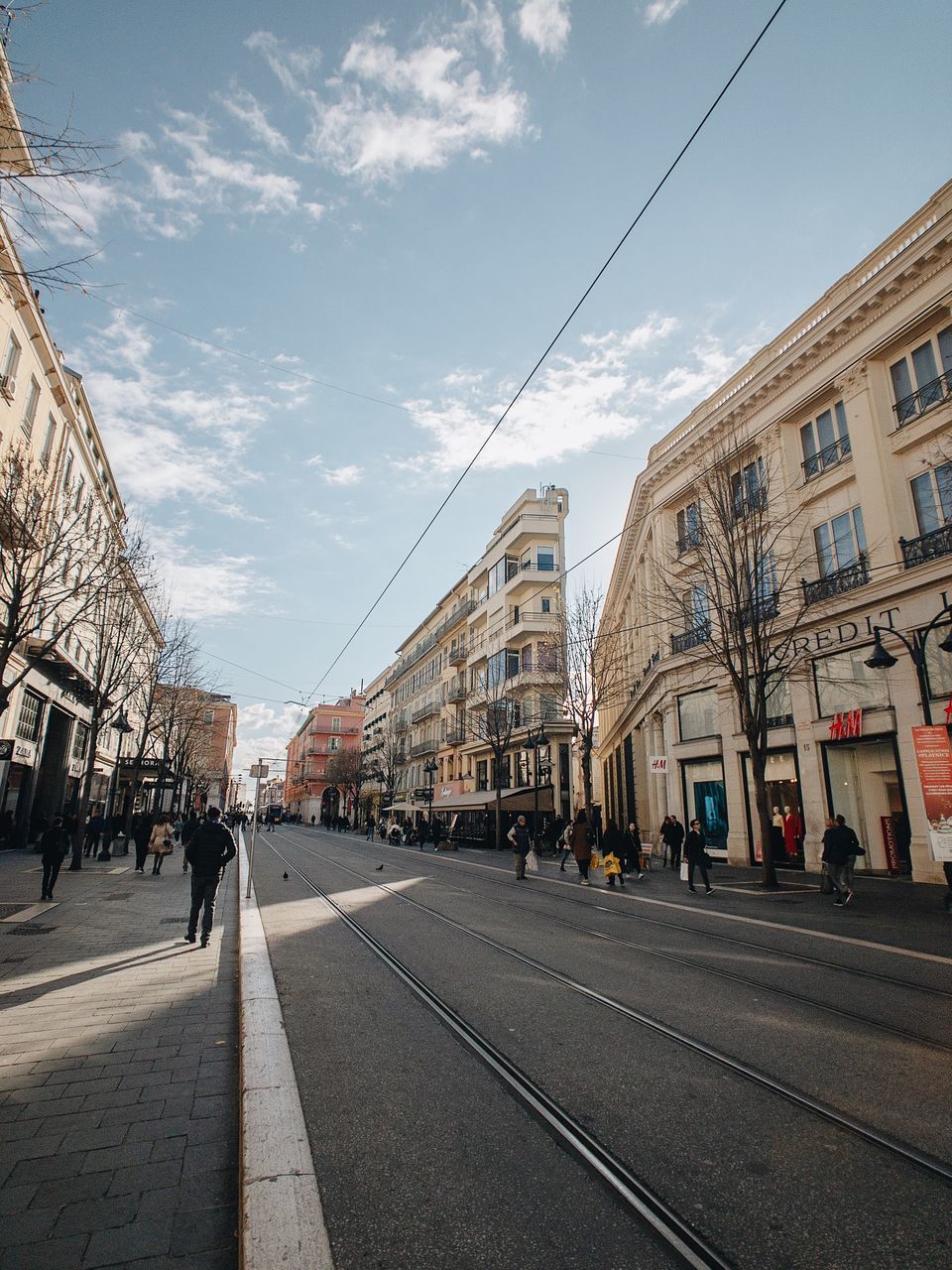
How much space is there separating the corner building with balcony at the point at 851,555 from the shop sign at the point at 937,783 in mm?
2365

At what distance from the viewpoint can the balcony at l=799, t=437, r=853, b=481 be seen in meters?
19.1

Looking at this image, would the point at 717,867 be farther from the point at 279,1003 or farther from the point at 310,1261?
the point at 310,1261

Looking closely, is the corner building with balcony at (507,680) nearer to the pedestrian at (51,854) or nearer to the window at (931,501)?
the window at (931,501)

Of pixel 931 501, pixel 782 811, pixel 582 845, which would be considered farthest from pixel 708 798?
pixel 931 501

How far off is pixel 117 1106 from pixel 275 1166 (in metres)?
1.39

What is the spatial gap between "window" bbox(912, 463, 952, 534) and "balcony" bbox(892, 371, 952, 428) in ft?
5.25

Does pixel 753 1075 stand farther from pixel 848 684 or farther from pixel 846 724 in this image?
pixel 848 684

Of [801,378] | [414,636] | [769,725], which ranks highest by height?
[414,636]

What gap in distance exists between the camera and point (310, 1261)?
2.43 meters

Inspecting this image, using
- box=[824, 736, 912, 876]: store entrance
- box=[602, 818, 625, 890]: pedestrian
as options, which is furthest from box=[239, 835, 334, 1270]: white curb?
box=[824, 736, 912, 876]: store entrance

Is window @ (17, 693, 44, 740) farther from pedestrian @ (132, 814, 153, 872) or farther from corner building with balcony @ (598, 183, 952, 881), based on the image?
corner building with balcony @ (598, 183, 952, 881)

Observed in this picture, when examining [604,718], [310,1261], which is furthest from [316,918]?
[604,718]

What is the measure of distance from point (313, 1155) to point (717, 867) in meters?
20.6

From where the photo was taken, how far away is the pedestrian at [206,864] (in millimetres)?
8727
